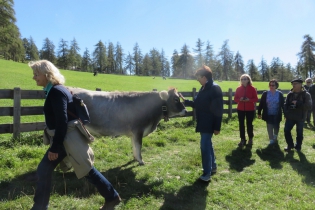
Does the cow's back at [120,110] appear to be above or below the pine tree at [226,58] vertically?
below

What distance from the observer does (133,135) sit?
20.7 ft

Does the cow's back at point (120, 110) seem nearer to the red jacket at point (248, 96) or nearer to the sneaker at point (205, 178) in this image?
the sneaker at point (205, 178)

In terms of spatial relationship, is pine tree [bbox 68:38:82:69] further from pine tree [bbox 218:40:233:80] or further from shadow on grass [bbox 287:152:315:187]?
shadow on grass [bbox 287:152:315:187]

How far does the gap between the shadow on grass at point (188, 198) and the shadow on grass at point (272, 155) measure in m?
2.58

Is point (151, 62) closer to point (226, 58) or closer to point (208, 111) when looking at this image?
point (226, 58)

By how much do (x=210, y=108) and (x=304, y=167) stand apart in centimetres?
333

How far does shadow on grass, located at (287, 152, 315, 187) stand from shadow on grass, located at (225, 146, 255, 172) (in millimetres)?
1067

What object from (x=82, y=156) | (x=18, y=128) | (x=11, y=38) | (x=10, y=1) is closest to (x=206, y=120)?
(x=82, y=156)

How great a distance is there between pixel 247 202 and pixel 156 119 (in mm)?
3221

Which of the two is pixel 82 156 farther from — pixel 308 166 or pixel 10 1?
pixel 10 1

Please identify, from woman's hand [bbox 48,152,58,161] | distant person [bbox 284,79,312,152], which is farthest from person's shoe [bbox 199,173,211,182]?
distant person [bbox 284,79,312,152]

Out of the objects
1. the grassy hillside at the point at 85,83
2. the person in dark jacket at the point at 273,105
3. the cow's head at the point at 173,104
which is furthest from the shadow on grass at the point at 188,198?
the grassy hillside at the point at 85,83

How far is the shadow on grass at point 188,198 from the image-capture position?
4.17m

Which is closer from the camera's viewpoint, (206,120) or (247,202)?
(247,202)
